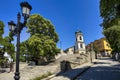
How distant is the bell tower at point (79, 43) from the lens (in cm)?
7106

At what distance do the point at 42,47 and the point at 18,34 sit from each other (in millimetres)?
24710

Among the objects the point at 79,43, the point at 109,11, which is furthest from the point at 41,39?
the point at 79,43

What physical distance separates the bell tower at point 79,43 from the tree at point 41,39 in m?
34.3

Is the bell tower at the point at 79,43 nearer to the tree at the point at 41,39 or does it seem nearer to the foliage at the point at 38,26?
the tree at the point at 41,39

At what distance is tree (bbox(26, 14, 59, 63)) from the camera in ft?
108

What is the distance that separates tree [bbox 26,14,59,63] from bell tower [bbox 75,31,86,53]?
34.3m

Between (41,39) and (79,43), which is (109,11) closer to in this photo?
(41,39)

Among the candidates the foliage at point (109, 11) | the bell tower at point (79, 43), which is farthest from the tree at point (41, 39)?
the bell tower at point (79, 43)

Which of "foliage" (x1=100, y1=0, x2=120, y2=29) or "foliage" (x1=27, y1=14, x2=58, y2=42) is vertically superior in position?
"foliage" (x1=27, y1=14, x2=58, y2=42)

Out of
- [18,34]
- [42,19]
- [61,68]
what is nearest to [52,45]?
[42,19]

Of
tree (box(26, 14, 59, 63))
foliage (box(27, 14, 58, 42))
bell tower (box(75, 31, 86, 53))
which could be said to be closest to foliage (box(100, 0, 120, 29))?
tree (box(26, 14, 59, 63))

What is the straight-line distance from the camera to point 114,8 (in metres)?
12.5

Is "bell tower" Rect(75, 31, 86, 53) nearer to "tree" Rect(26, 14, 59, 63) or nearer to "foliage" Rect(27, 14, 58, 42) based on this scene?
"tree" Rect(26, 14, 59, 63)

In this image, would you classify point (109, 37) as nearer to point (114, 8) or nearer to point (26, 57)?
point (114, 8)
